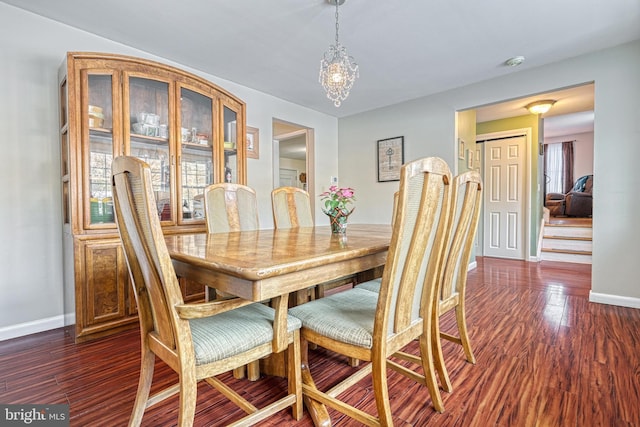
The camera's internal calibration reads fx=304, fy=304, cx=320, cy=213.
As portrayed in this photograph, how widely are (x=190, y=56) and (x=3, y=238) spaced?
2108 millimetres

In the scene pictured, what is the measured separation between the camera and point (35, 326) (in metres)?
2.27

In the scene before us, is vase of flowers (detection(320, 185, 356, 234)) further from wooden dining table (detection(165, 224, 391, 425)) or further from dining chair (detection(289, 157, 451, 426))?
dining chair (detection(289, 157, 451, 426))

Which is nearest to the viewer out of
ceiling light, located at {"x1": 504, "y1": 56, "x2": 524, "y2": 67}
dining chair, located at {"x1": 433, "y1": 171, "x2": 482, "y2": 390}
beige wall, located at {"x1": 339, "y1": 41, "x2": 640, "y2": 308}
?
dining chair, located at {"x1": 433, "y1": 171, "x2": 482, "y2": 390}

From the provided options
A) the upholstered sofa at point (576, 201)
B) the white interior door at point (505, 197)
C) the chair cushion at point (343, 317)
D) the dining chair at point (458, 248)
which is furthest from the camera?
the upholstered sofa at point (576, 201)

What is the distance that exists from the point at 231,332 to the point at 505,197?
18.0ft

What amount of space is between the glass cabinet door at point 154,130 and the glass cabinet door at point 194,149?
4.5 inches

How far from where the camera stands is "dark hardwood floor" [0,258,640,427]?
1351 mm

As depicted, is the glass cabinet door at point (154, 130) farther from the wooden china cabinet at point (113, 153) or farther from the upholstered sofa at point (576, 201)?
the upholstered sofa at point (576, 201)

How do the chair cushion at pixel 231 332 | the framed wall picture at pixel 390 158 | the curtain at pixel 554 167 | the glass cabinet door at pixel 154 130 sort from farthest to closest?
1. the curtain at pixel 554 167
2. the framed wall picture at pixel 390 158
3. the glass cabinet door at pixel 154 130
4. the chair cushion at pixel 231 332

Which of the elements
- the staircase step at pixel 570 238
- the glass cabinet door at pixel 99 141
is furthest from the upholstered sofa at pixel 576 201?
the glass cabinet door at pixel 99 141

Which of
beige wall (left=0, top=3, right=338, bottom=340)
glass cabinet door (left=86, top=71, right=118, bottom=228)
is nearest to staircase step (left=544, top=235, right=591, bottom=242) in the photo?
glass cabinet door (left=86, top=71, right=118, bottom=228)

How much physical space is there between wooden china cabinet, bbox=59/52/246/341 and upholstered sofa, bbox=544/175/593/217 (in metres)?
8.00

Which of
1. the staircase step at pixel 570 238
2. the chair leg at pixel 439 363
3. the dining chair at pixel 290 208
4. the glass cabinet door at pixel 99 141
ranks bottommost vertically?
the chair leg at pixel 439 363

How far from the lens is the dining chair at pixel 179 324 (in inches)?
36.9
